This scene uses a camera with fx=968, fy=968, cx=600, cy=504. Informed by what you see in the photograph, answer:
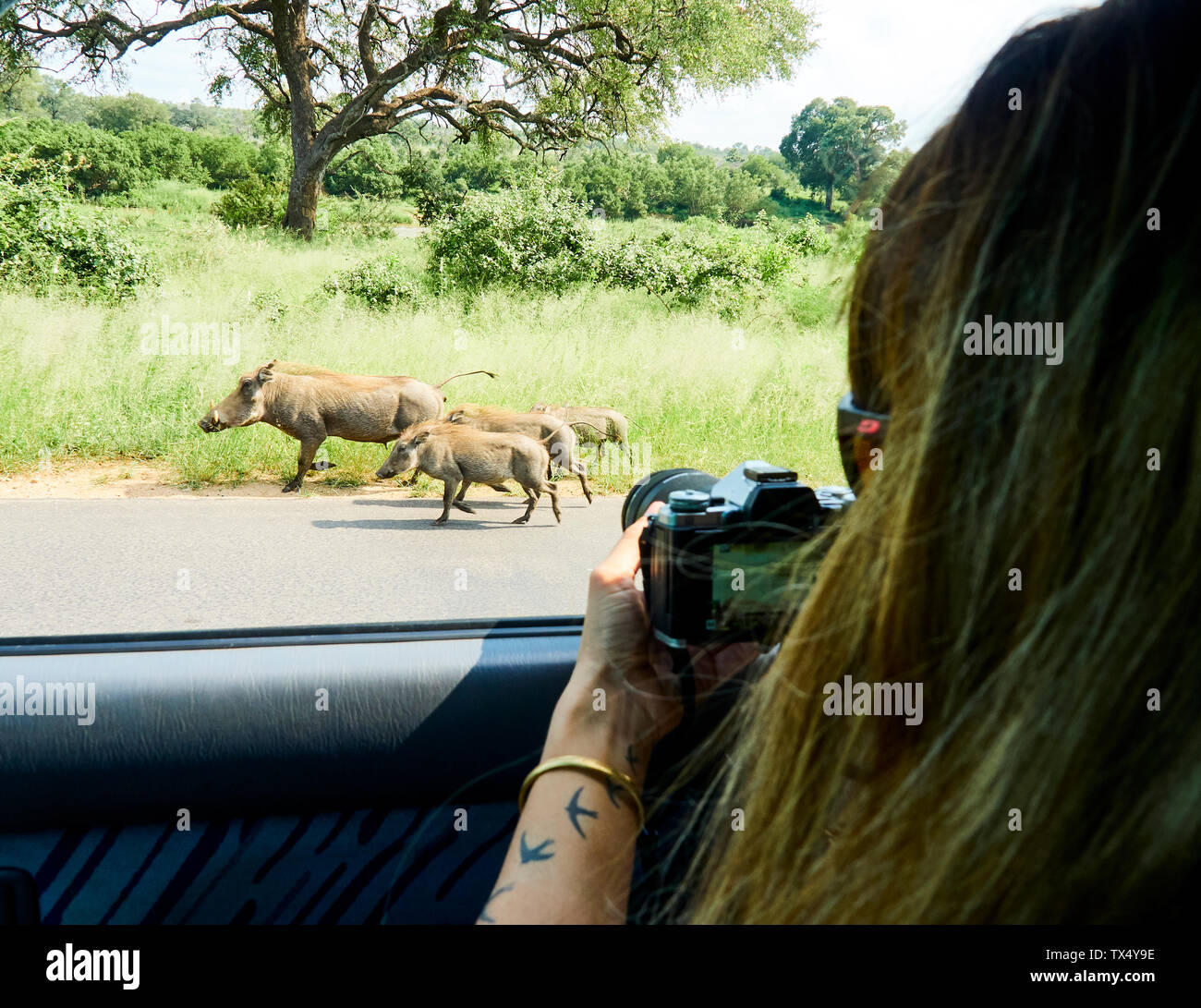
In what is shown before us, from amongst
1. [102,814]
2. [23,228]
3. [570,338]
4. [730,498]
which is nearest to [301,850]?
[102,814]

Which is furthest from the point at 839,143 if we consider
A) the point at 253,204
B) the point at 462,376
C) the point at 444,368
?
the point at 253,204

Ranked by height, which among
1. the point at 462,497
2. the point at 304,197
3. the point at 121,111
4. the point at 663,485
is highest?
the point at 304,197

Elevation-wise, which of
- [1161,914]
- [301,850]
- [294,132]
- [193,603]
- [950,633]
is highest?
[294,132]

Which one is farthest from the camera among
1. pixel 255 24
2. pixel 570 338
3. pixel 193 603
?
pixel 255 24

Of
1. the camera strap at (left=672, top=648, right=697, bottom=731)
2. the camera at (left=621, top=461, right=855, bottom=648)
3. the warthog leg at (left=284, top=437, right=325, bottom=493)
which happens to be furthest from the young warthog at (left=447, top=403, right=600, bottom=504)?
the camera at (left=621, top=461, right=855, bottom=648)

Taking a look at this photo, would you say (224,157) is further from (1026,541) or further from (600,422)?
(1026,541)

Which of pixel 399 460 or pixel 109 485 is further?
pixel 399 460

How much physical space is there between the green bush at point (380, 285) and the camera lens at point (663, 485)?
5562 mm

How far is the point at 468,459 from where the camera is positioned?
331 cm

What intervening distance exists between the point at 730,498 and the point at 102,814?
963 mm

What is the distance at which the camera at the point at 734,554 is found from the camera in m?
0.81

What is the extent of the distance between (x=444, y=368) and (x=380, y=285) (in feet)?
11.8

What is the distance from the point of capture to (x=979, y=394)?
53cm
